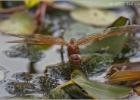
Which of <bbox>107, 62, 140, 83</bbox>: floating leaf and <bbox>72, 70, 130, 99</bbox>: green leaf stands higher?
<bbox>107, 62, 140, 83</bbox>: floating leaf

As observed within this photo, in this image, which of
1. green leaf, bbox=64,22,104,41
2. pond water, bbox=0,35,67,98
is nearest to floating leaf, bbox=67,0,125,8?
green leaf, bbox=64,22,104,41

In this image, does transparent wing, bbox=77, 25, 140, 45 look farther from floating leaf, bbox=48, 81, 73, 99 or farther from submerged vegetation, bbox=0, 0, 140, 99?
floating leaf, bbox=48, 81, 73, 99

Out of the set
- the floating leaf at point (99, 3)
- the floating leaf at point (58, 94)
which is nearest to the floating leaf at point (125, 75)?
the floating leaf at point (58, 94)

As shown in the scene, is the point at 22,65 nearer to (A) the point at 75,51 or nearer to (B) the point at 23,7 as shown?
(A) the point at 75,51

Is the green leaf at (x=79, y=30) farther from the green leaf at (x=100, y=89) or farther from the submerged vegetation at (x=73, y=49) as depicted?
the green leaf at (x=100, y=89)

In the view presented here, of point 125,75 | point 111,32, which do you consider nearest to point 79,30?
point 111,32

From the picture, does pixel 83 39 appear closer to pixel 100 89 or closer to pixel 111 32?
pixel 111 32
